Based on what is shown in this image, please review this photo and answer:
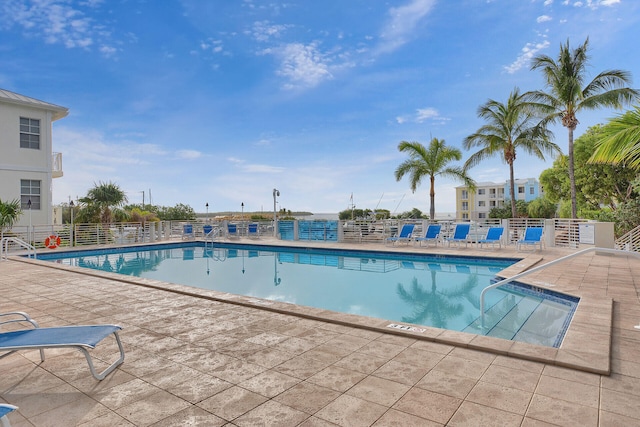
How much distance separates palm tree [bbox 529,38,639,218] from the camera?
14.2m

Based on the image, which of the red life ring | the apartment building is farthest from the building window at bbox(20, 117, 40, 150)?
the apartment building

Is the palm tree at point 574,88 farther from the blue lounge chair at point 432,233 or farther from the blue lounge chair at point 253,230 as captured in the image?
the blue lounge chair at point 253,230

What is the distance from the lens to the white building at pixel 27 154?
13.6m

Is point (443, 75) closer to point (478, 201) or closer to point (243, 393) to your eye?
point (243, 393)

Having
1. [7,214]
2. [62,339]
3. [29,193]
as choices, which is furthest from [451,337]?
[29,193]

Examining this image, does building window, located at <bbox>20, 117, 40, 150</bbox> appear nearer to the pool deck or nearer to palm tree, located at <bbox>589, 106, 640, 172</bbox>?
the pool deck

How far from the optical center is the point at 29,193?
14.3 meters

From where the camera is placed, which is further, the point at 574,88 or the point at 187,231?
the point at 187,231

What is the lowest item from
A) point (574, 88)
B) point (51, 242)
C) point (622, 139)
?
point (51, 242)

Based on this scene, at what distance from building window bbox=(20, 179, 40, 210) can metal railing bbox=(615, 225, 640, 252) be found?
2060 cm

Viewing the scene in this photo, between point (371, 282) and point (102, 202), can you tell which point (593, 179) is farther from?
point (102, 202)

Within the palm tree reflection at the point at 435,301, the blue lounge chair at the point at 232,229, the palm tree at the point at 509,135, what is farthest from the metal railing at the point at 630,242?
the blue lounge chair at the point at 232,229

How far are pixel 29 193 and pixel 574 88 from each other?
21915mm

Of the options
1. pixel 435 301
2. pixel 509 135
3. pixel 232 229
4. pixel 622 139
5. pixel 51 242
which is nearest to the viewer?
pixel 622 139
